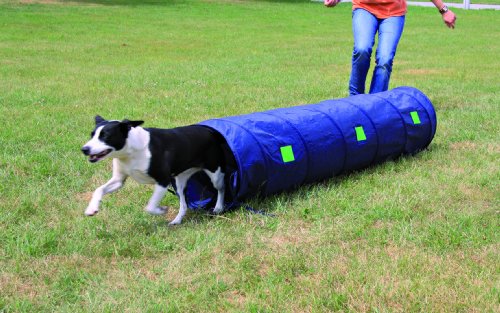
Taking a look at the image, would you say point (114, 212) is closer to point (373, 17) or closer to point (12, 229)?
point (12, 229)

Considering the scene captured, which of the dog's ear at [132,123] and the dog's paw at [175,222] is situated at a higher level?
the dog's ear at [132,123]

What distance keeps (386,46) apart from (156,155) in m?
3.66

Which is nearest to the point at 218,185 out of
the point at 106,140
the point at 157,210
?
the point at 157,210

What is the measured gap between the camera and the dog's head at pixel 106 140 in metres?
4.53

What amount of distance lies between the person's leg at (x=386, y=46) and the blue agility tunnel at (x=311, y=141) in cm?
53

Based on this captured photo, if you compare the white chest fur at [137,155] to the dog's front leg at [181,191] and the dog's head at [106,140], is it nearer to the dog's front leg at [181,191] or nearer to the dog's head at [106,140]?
the dog's head at [106,140]

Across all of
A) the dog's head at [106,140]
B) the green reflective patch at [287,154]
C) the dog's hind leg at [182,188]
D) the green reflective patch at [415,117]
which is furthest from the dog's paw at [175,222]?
the green reflective patch at [415,117]

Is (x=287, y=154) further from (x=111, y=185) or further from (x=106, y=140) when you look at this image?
(x=106, y=140)

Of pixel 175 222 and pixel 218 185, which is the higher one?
pixel 218 185

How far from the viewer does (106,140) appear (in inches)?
180

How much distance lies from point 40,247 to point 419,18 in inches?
1100

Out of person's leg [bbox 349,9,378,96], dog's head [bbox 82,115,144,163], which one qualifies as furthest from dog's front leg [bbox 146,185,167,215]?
person's leg [bbox 349,9,378,96]

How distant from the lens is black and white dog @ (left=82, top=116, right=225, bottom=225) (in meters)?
4.61

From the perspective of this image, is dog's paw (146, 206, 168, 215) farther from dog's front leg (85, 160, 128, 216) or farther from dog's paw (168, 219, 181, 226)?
dog's front leg (85, 160, 128, 216)
